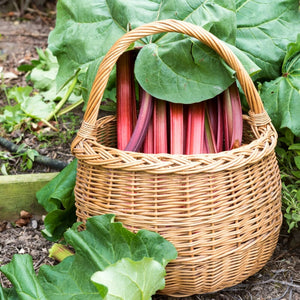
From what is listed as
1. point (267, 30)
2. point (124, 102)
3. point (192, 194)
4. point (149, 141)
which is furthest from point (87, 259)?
point (267, 30)

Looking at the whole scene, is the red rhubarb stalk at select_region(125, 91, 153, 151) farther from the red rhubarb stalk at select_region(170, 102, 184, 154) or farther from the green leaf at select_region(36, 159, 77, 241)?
the green leaf at select_region(36, 159, 77, 241)

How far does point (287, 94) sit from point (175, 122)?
1.53 feet

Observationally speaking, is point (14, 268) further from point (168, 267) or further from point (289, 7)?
point (289, 7)

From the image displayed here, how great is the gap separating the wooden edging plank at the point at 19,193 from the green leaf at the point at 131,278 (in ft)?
2.84

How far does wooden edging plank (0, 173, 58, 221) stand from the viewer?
1.91 metres

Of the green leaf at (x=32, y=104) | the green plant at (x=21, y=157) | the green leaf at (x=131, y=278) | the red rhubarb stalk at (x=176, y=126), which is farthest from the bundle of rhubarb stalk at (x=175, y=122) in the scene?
the green leaf at (x=32, y=104)

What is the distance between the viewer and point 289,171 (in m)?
1.79

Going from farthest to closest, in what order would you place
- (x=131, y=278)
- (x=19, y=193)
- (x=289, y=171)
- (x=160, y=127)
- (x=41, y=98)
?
1. (x=41, y=98)
2. (x=19, y=193)
3. (x=289, y=171)
4. (x=160, y=127)
5. (x=131, y=278)

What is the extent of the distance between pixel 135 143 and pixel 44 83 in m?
1.31

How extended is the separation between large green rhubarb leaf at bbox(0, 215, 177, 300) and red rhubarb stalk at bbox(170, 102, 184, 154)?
376 mm

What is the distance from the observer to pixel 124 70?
159cm

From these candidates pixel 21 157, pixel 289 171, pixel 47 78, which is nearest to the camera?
pixel 289 171

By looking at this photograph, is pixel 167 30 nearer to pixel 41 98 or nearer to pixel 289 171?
pixel 289 171

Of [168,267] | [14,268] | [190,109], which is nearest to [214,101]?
[190,109]
